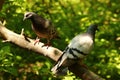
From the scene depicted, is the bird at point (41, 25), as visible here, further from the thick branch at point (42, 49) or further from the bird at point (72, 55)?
the bird at point (72, 55)

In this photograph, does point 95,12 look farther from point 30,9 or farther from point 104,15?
point 30,9

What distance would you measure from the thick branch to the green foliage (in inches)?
8.2

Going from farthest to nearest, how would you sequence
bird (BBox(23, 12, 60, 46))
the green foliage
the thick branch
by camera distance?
the green foliage
bird (BBox(23, 12, 60, 46))
the thick branch

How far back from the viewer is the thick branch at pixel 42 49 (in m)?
4.06

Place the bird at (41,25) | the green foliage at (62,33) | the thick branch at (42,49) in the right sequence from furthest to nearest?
the green foliage at (62,33) < the bird at (41,25) < the thick branch at (42,49)

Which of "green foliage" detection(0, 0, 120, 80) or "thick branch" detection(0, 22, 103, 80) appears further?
"green foliage" detection(0, 0, 120, 80)

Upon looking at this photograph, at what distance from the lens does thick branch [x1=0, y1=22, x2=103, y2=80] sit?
13.3 feet

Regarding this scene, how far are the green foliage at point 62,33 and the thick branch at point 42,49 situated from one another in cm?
21

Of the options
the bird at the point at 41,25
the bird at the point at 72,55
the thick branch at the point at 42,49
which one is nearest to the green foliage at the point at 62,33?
the thick branch at the point at 42,49

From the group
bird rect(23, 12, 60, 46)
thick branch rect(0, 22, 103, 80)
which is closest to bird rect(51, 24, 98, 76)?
thick branch rect(0, 22, 103, 80)

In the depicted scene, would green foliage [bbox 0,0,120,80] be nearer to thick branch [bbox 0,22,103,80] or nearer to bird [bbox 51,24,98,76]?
thick branch [bbox 0,22,103,80]

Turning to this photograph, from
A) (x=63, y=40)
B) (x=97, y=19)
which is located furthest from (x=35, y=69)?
(x=97, y=19)

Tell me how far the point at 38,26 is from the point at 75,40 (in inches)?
29.1

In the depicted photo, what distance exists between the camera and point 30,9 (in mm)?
6133
